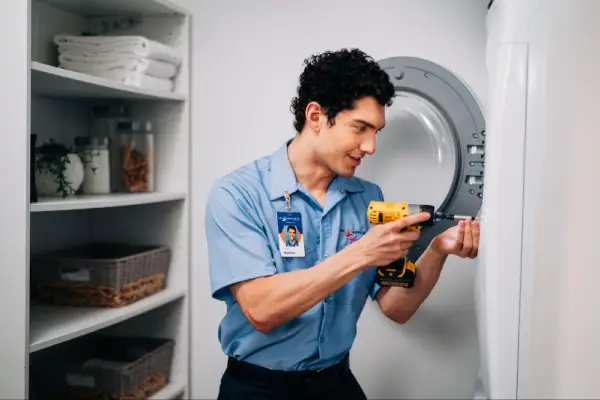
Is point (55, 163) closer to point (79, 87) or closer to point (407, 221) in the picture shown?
point (79, 87)

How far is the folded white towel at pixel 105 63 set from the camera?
221 centimetres

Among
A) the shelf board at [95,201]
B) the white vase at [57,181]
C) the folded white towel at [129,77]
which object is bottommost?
the shelf board at [95,201]

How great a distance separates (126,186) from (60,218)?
280 mm

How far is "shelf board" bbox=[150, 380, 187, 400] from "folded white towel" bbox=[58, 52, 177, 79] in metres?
1.19

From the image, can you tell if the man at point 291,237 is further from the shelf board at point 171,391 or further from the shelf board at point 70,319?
the shelf board at point 171,391

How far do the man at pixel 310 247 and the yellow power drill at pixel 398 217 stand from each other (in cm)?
5

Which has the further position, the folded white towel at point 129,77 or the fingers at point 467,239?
the folded white towel at point 129,77

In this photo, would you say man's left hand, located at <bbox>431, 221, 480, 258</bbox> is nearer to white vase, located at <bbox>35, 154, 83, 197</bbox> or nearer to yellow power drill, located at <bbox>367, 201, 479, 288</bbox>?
yellow power drill, located at <bbox>367, 201, 479, 288</bbox>

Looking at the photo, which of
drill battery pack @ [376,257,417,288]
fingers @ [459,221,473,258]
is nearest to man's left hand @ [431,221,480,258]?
fingers @ [459,221,473,258]

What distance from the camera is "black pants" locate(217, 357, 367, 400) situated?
174 cm

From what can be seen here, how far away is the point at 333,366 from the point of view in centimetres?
183

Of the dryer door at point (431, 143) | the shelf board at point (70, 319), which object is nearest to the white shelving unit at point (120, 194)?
the shelf board at point (70, 319)

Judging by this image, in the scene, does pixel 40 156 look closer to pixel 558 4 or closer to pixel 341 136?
pixel 341 136

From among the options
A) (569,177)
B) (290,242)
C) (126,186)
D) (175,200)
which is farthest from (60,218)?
(569,177)
